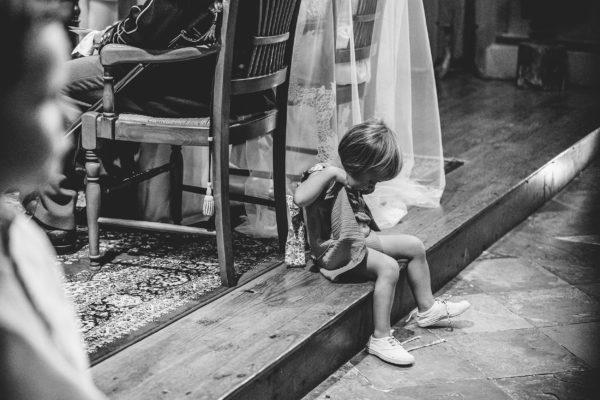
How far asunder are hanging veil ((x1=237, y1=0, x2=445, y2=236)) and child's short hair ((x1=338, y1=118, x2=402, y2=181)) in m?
0.53

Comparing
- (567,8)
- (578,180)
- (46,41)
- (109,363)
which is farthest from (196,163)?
(567,8)

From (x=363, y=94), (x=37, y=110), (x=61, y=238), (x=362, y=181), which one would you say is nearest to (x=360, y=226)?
(x=362, y=181)

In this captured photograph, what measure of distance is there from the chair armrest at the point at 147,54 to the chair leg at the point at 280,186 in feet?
1.63

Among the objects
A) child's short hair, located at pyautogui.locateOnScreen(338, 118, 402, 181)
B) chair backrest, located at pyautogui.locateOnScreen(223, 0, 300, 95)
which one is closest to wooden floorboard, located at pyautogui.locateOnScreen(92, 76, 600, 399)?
child's short hair, located at pyautogui.locateOnScreen(338, 118, 402, 181)

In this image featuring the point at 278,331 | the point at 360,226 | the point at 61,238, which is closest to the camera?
the point at 278,331

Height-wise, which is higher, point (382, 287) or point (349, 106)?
point (349, 106)

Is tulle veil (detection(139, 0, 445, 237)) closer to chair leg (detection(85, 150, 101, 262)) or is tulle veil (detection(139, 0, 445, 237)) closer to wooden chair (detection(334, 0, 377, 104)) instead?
wooden chair (detection(334, 0, 377, 104))

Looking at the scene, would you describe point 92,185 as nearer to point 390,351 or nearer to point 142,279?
point 142,279

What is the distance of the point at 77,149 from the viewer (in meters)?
2.95

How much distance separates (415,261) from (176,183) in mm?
1001

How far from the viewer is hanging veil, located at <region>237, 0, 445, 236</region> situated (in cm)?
315

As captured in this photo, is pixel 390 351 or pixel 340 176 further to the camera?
pixel 340 176

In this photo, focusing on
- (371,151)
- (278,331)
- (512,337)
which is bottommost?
(512,337)

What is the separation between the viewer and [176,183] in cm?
323
